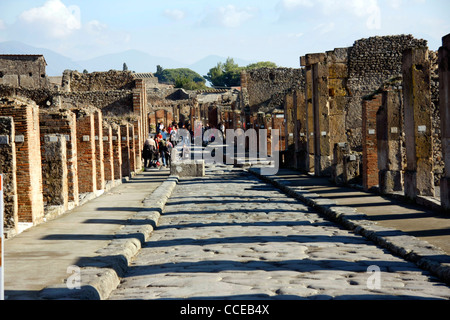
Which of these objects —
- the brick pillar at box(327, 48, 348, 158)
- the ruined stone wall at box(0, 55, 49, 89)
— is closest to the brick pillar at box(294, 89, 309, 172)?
the brick pillar at box(327, 48, 348, 158)

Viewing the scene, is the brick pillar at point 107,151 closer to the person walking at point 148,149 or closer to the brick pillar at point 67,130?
the brick pillar at point 67,130

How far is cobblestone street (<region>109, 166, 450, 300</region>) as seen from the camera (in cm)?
620

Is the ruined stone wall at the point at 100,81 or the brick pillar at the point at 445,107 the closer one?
the brick pillar at the point at 445,107

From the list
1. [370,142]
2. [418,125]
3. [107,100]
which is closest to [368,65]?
[107,100]

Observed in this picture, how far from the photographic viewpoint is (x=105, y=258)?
7.77 metres

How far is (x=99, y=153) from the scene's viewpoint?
18250mm

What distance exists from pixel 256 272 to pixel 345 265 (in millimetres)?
1051

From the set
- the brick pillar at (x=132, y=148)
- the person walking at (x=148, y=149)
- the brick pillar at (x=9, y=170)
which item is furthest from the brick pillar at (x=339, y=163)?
the person walking at (x=148, y=149)

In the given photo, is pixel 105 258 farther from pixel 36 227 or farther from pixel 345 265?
pixel 36 227

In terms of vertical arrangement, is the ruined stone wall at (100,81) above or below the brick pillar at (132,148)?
above

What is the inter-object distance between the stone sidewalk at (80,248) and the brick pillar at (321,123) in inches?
314

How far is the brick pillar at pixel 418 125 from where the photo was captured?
1320 centimetres

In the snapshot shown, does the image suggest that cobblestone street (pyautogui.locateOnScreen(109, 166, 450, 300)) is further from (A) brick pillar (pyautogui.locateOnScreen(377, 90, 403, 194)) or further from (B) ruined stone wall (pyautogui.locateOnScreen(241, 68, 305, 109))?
(B) ruined stone wall (pyautogui.locateOnScreen(241, 68, 305, 109))
